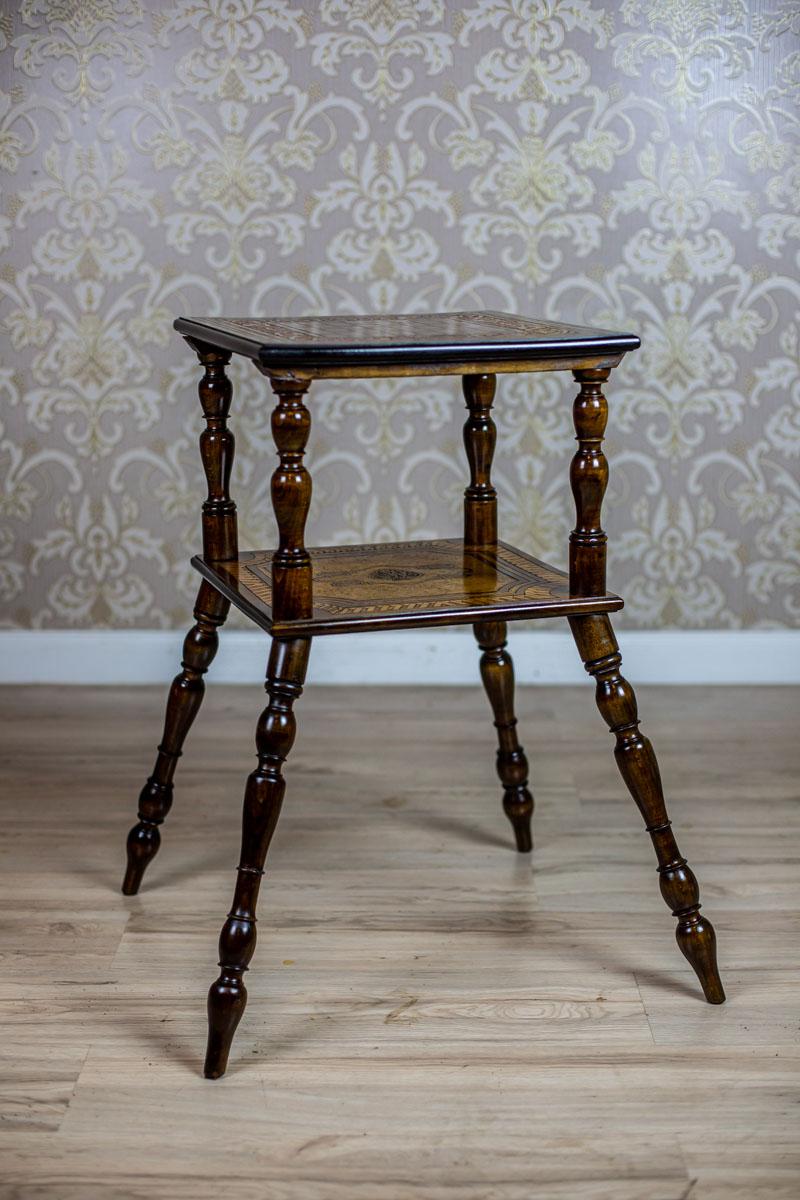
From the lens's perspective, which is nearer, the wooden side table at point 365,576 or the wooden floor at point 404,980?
the wooden floor at point 404,980

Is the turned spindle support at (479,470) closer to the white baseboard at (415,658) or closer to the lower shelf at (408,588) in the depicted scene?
the lower shelf at (408,588)

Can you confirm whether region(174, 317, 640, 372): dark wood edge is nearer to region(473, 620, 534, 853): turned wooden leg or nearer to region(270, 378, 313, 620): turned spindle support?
region(270, 378, 313, 620): turned spindle support

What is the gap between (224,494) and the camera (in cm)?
172

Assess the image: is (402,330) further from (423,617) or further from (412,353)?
(423,617)

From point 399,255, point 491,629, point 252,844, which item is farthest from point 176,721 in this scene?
point 399,255

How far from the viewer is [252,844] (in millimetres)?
1418

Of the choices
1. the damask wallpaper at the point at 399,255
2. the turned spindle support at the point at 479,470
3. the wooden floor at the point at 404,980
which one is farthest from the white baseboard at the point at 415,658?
the turned spindle support at the point at 479,470

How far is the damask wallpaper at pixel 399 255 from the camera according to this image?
254 centimetres

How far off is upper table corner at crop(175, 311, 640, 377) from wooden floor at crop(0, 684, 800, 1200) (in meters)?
0.75

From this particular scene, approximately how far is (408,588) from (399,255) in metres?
1.24

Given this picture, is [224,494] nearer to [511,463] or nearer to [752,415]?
[511,463]

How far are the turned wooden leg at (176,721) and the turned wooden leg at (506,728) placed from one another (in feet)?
1.34

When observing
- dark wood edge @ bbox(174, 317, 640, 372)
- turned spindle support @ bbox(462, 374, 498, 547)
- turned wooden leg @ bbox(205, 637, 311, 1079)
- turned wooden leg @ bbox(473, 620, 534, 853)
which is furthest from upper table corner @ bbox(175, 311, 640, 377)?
turned wooden leg @ bbox(473, 620, 534, 853)

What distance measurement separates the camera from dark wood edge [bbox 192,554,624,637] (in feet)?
4.63
